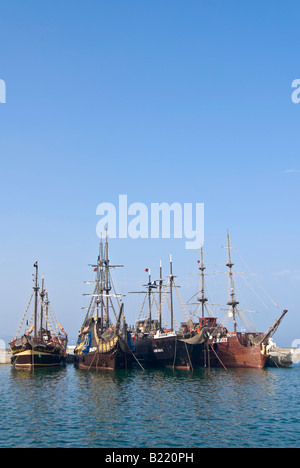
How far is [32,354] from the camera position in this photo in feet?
208

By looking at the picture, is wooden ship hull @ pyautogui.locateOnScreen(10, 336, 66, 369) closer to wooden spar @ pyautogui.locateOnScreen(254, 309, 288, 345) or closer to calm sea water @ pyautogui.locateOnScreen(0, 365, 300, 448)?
calm sea water @ pyautogui.locateOnScreen(0, 365, 300, 448)

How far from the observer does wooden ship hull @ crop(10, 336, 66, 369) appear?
63.6 meters

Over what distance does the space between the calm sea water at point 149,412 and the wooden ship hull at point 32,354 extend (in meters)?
12.6

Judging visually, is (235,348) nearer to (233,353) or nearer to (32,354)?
(233,353)

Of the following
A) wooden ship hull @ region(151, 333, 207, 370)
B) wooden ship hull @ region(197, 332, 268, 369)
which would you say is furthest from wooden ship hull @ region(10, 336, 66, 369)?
wooden ship hull @ region(197, 332, 268, 369)

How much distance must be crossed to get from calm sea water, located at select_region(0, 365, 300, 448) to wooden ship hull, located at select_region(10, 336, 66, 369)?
12623 millimetres

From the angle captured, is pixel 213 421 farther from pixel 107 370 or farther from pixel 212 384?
pixel 107 370


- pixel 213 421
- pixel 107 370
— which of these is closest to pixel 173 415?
pixel 213 421

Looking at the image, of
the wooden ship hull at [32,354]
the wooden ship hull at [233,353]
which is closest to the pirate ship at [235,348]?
the wooden ship hull at [233,353]

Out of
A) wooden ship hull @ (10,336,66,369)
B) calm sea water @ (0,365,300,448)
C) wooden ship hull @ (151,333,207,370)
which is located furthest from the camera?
wooden ship hull @ (10,336,66,369)

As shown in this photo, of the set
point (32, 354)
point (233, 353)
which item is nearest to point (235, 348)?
point (233, 353)

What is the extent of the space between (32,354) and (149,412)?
123 feet

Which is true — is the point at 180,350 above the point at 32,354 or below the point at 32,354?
above
